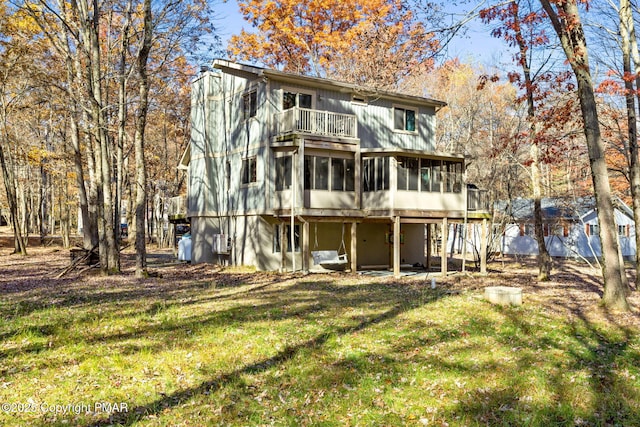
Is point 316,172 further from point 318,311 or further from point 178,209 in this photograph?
point 178,209

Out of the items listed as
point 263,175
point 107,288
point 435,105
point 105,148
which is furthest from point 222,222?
point 435,105

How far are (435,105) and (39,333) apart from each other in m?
21.3

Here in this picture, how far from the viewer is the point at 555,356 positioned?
8562 mm

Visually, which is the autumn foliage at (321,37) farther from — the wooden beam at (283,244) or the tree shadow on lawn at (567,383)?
the tree shadow on lawn at (567,383)

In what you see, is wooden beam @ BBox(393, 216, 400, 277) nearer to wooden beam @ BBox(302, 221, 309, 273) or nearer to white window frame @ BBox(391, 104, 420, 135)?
wooden beam @ BBox(302, 221, 309, 273)

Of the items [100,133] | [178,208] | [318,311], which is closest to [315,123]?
[100,133]

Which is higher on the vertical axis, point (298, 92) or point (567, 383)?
point (298, 92)

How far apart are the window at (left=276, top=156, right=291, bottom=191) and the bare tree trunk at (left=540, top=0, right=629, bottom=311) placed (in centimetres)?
1175

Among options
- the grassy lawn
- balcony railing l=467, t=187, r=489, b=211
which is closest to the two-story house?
balcony railing l=467, t=187, r=489, b=211

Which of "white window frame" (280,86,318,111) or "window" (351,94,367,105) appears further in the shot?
"window" (351,94,367,105)

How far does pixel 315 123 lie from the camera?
20.9 m

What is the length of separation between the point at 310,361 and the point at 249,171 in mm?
15876

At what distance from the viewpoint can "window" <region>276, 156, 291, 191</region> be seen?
21172mm

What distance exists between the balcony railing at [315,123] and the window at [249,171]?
86.0 inches
